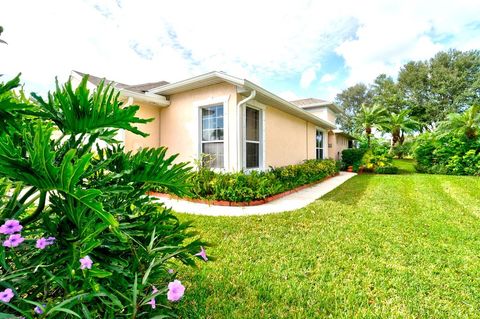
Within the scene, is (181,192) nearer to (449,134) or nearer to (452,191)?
(452,191)

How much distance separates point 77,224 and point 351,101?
45.3 meters

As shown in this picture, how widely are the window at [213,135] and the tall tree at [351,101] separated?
3540 centimetres

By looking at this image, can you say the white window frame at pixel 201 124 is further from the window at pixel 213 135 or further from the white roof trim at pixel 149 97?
the white roof trim at pixel 149 97

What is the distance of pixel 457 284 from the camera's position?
2.68 m

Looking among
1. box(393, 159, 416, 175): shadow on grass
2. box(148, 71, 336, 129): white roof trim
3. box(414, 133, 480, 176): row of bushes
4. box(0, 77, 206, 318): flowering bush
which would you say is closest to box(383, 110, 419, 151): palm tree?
box(393, 159, 416, 175): shadow on grass

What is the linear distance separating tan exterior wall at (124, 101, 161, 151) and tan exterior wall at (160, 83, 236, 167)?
7.5 inches

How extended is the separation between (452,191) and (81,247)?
1151 centimetres

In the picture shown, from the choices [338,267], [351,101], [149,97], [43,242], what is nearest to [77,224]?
[43,242]

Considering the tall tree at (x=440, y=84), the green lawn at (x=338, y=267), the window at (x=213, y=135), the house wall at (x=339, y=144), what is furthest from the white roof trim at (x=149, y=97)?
the tall tree at (x=440, y=84)

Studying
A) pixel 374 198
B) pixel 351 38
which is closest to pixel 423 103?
pixel 351 38

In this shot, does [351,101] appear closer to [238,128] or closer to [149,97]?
[238,128]

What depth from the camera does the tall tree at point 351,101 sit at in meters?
38.6

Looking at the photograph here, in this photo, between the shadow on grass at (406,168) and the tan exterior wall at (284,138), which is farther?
the shadow on grass at (406,168)

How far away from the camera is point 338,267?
9.99 ft
